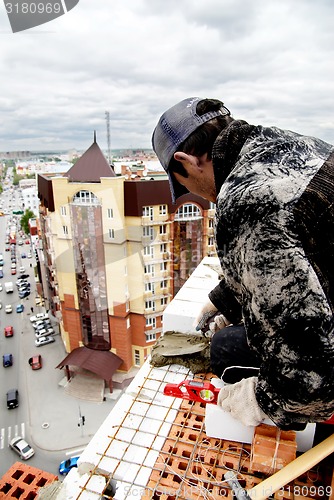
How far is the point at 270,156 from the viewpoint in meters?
1.36

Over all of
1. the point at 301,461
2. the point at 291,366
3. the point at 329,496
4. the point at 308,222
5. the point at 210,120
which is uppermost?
the point at 210,120

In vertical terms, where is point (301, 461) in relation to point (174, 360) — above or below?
above

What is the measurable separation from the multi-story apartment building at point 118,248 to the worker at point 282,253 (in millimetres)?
12863

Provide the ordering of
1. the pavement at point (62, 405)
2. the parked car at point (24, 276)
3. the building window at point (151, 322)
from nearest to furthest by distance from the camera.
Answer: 1. the pavement at point (62, 405)
2. the building window at point (151, 322)
3. the parked car at point (24, 276)

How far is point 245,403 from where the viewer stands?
209cm

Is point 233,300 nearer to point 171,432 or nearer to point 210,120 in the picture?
point 171,432

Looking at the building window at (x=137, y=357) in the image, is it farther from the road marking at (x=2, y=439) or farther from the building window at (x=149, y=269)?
the road marking at (x=2, y=439)

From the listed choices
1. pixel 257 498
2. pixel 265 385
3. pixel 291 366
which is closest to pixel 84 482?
pixel 257 498

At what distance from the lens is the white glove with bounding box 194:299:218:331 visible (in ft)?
11.7

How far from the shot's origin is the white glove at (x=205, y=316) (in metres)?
3.57

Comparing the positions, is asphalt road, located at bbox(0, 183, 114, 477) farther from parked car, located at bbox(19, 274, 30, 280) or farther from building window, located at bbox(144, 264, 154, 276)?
parked car, located at bbox(19, 274, 30, 280)

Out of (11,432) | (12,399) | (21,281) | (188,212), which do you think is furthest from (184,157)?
(21,281)

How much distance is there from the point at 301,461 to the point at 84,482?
58.1 inches

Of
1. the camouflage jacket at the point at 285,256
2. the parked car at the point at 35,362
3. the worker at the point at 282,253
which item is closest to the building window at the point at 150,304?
the parked car at the point at 35,362
